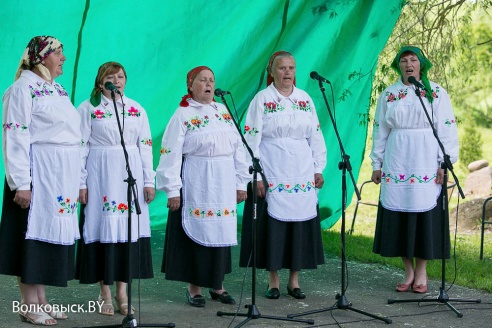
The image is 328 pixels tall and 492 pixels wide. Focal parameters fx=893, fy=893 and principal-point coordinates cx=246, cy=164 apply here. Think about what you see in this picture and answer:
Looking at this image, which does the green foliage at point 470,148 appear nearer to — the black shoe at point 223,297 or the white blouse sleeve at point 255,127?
the white blouse sleeve at point 255,127

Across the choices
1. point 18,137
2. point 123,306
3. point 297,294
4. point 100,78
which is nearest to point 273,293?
point 297,294

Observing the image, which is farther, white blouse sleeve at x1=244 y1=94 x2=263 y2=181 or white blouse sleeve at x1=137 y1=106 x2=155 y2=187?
white blouse sleeve at x1=244 y1=94 x2=263 y2=181

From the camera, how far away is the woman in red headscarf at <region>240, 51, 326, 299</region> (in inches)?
215

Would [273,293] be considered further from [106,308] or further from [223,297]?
[106,308]

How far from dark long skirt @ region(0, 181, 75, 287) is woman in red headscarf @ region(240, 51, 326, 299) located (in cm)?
136

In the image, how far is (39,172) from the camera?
4.52 m

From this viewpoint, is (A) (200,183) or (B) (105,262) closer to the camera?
(B) (105,262)

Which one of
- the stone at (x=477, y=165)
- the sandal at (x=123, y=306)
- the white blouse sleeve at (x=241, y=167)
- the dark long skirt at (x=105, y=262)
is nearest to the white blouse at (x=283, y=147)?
the white blouse sleeve at (x=241, y=167)

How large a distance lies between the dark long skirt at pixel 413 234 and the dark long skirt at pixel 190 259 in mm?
1160

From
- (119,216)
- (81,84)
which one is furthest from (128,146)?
(81,84)

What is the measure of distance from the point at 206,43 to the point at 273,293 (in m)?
2.15

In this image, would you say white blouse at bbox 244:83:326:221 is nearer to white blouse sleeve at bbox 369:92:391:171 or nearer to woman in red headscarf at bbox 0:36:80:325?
white blouse sleeve at bbox 369:92:391:171

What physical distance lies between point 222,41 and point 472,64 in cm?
368

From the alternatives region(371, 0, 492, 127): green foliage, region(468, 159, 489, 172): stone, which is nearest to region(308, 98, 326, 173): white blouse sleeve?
region(371, 0, 492, 127): green foliage
